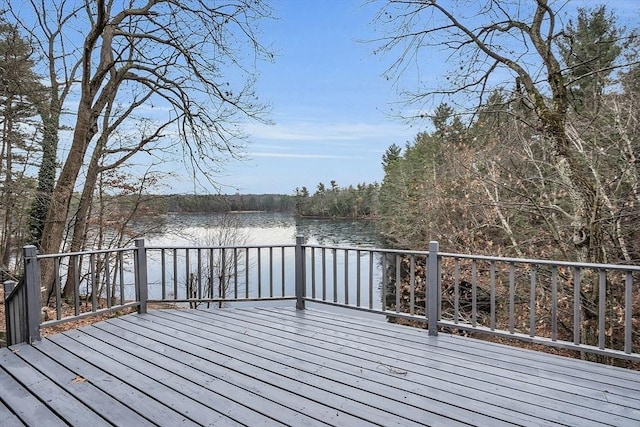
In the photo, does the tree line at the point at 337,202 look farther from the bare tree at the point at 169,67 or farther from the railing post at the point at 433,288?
the railing post at the point at 433,288

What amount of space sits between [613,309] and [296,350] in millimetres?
4797

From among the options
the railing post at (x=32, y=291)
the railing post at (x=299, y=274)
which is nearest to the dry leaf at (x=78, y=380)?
the railing post at (x=32, y=291)

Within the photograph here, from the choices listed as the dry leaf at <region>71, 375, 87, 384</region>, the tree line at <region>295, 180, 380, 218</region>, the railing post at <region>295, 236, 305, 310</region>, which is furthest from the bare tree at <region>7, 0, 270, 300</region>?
the tree line at <region>295, 180, 380, 218</region>

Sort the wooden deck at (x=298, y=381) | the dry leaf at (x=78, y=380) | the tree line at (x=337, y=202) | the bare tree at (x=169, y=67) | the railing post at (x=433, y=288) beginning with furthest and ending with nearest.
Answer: the tree line at (x=337, y=202)
the bare tree at (x=169, y=67)
the railing post at (x=433, y=288)
the dry leaf at (x=78, y=380)
the wooden deck at (x=298, y=381)

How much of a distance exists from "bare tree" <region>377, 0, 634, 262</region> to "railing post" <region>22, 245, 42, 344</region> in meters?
5.33

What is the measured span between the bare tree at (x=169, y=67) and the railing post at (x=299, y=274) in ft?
12.7

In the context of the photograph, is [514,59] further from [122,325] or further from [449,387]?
[122,325]

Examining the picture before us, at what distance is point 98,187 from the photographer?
8727mm

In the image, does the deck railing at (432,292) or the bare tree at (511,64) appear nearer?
the deck railing at (432,292)

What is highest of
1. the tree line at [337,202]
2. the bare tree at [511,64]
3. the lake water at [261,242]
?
the bare tree at [511,64]

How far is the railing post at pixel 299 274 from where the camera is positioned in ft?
14.8

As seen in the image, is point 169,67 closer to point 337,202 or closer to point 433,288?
point 433,288

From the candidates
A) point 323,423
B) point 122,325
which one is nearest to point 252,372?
point 323,423

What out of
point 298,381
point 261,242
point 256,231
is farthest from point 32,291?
point 256,231
